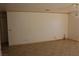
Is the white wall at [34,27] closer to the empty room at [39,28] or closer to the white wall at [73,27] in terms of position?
the empty room at [39,28]

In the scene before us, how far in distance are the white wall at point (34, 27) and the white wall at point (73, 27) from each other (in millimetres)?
257

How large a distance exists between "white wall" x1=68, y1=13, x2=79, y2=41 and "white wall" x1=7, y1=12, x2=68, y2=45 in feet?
0.84

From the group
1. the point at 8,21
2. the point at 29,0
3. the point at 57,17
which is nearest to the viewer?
the point at 29,0

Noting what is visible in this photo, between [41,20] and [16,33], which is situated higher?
[41,20]

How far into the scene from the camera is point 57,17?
7453mm

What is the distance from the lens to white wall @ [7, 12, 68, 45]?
626 cm

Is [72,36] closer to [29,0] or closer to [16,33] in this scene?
[16,33]

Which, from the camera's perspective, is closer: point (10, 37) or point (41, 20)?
point (10, 37)

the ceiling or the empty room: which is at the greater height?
the ceiling

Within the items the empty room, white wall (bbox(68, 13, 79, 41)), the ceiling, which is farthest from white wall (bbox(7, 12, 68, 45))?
the ceiling

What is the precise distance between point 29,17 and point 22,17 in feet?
1.14

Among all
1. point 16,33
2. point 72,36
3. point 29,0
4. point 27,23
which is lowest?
point 72,36

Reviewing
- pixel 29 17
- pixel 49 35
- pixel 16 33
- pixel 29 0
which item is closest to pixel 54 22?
pixel 49 35

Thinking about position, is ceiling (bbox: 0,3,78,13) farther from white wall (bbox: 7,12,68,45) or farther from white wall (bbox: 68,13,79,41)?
white wall (bbox: 68,13,79,41)
